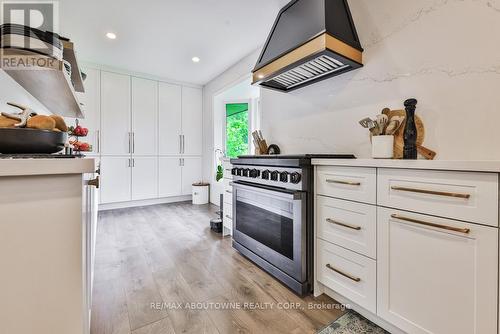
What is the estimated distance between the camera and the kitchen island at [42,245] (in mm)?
572

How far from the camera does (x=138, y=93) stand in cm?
423

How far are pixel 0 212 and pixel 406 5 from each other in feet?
7.70

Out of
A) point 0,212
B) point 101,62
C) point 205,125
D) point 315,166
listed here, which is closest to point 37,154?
point 0,212

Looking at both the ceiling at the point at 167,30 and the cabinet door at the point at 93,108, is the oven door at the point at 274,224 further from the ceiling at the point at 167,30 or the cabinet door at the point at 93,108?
the cabinet door at the point at 93,108

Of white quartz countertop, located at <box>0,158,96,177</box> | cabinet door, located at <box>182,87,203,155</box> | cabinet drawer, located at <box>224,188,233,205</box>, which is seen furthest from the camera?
cabinet door, located at <box>182,87,203,155</box>

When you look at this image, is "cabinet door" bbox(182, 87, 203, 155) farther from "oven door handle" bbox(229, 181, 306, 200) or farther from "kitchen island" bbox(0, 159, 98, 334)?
"kitchen island" bbox(0, 159, 98, 334)

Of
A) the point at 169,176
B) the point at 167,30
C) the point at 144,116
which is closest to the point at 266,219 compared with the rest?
the point at 167,30

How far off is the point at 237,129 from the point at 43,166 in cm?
388

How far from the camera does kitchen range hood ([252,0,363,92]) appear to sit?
1617 mm

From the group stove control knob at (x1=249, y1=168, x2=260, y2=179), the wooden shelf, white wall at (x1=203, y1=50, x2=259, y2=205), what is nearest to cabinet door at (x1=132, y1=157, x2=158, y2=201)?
white wall at (x1=203, y1=50, x2=259, y2=205)

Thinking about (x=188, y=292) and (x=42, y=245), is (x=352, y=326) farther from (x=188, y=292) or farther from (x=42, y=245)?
(x=42, y=245)

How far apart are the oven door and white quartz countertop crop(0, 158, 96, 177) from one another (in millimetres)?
1260

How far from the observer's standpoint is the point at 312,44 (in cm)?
162

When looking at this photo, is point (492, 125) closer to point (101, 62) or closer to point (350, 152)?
point (350, 152)
